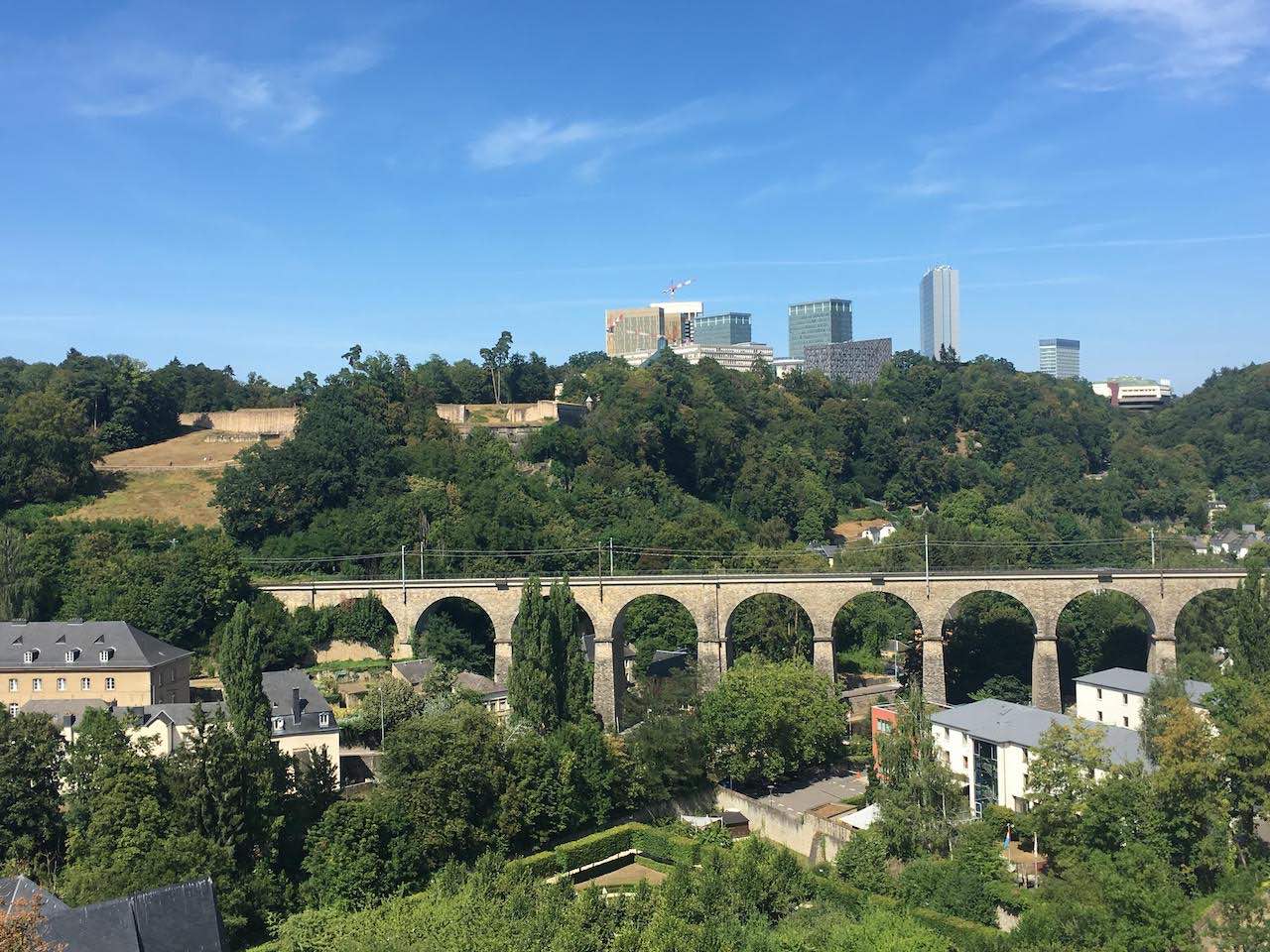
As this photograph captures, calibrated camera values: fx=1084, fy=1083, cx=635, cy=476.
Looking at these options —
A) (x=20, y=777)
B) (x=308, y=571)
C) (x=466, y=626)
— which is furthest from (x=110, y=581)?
(x=20, y=777)

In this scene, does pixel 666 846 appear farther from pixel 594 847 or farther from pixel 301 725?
pixel 301 725

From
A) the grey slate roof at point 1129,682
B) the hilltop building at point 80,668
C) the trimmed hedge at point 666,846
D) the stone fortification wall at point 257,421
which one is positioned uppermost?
the stone fortification wall at point 257,421

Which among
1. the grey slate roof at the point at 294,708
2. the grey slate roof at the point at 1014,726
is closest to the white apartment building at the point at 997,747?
the grey slate roof at the point at 1014,726

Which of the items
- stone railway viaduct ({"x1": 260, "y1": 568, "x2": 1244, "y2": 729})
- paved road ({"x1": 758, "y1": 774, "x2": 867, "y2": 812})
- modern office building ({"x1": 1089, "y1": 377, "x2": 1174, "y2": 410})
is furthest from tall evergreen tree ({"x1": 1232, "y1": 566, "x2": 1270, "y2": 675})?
modern office building ({"x1": 1089, "y1": 377, "x2": 1174, "y2": 410})

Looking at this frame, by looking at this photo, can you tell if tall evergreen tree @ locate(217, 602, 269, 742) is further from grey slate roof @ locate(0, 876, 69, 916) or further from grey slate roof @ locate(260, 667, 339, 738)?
grey slate roof @ locate(0, 876, 69, 916)

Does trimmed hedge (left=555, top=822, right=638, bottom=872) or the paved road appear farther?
the paved road

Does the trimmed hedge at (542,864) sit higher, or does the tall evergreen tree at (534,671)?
the tall evergreen tree at (534,671)

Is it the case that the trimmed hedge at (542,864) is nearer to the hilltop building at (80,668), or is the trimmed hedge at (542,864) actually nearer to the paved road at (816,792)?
the paved road at (816,792)

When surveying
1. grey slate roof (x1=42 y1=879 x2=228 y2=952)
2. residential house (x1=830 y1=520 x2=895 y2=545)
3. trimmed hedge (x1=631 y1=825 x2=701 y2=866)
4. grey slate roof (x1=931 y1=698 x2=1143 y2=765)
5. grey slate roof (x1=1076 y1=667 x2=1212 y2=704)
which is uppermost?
residential house (x1=830 y1=520 x2=895 y2=545)
